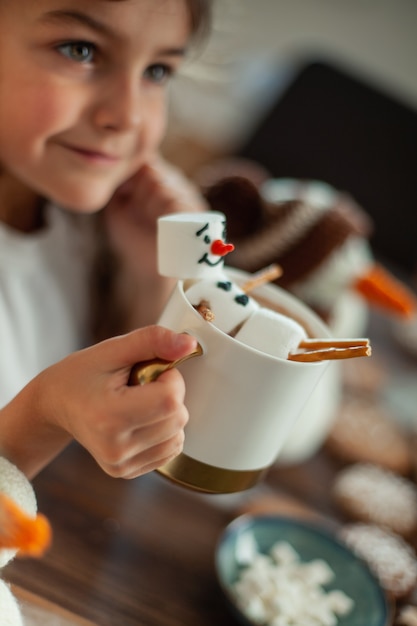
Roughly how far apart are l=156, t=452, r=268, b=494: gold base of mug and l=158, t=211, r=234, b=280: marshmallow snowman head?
110 mm

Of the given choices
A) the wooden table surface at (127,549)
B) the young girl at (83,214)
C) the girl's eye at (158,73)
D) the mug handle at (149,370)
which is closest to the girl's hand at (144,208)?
the young girl at (83,214)

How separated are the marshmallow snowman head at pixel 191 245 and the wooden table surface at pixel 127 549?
0.17 metres

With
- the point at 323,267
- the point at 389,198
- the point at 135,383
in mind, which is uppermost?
the point at 135,383

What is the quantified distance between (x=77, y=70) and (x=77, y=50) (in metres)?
0.01

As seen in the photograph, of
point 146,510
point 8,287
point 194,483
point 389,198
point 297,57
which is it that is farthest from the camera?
point 297,57

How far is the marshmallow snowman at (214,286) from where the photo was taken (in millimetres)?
380

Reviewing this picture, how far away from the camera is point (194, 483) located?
1.33 ft

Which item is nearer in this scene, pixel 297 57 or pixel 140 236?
pixel 140 236

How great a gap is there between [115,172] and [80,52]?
0.39 ft

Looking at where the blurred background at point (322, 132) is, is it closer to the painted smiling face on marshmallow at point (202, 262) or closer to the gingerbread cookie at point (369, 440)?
the gingerbread cookie at point (369, 440)

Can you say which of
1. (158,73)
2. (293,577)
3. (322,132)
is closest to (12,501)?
(293,577)

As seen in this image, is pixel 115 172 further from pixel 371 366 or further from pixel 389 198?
pixel 389 198

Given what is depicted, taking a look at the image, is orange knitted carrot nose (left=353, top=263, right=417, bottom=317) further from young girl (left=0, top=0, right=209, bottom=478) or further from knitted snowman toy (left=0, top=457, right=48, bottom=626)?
knitted snowman toy (left=0, top=457, right=48, bottom=626)

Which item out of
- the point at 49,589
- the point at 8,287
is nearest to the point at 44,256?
the point at 8,287
